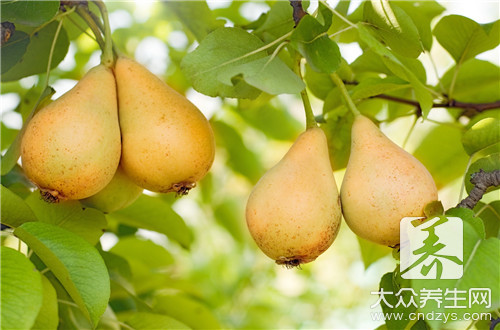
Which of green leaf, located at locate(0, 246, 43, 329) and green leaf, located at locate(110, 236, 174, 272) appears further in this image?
green leaf, located at locate(110, 236, 174, 272)

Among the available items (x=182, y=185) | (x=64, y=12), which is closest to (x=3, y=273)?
(x=182, y=185)

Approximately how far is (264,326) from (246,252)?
1.72 ft

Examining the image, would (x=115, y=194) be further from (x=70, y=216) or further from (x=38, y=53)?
(x=38, y=53)

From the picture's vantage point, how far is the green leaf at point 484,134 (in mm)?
1009

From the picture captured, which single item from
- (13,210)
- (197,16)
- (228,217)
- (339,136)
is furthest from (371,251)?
(228,217)

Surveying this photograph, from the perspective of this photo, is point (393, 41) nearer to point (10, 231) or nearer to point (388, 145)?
point (388, 145)

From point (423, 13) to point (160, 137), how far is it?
73 centimetres

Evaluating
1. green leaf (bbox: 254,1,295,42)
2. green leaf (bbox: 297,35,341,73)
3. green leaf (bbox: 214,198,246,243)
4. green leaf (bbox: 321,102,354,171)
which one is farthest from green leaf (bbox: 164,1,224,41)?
green leaf (bbox: 214,198,246,243)

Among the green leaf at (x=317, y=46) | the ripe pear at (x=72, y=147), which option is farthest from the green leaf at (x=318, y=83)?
the ripe pear at (x=72, y=147)

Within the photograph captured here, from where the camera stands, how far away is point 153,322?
43.5 inches

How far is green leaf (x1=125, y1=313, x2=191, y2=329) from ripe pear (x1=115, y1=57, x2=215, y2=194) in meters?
0.24

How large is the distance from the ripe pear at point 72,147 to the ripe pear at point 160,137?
1.1 inches

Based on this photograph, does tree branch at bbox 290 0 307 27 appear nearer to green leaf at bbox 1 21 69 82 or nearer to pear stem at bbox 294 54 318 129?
pear stem at bbox 294 54 318 129

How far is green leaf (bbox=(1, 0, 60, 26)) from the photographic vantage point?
1.00 meters
